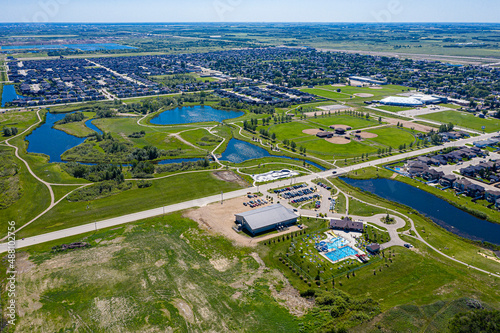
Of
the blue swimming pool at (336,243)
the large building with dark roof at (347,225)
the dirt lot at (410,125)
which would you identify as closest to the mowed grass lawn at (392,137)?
the dirt lot at (410,125)

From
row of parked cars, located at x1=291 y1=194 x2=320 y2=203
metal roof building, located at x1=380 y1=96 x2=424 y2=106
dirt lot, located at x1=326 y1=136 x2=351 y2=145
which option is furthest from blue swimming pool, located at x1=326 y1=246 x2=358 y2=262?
metal roof building, located at x1=380 y1=96 x2=424 y2=106

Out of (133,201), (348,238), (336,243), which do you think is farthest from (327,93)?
(336,243)

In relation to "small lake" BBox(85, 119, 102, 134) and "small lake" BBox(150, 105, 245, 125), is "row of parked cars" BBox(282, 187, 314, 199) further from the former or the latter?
"small lake" BBox(85, 119, 102, 134)

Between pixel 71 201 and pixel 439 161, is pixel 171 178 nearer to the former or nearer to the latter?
pixel 71 201

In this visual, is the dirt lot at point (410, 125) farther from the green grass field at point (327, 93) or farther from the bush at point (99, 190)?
the bush at point (99, 190)

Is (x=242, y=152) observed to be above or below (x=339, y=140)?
below

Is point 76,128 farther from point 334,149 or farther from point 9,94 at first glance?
point 334,149
